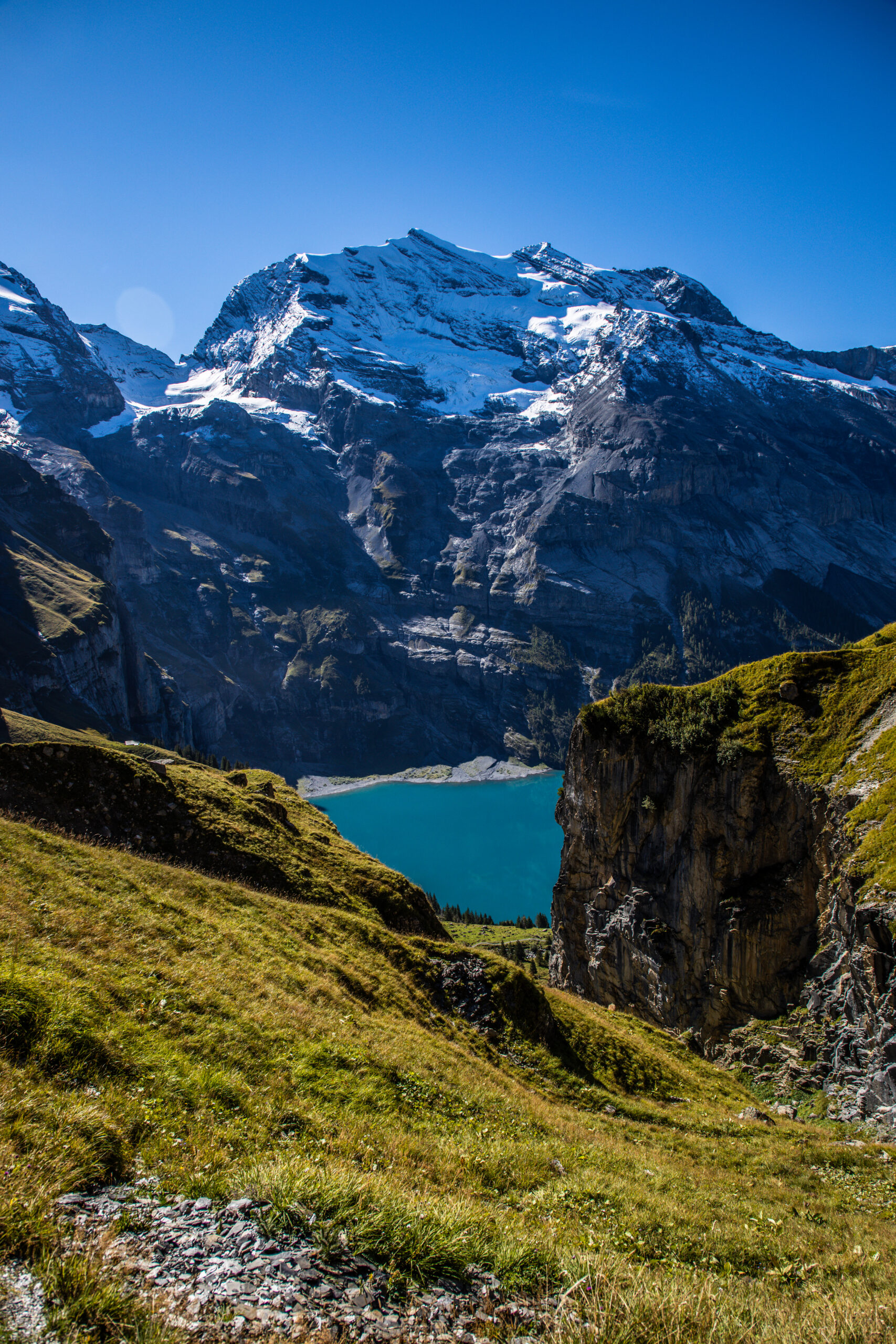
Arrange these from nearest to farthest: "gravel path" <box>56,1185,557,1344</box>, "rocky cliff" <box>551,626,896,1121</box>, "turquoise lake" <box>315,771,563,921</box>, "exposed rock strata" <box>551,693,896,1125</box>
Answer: "gravel path" <box>56,1185,557,1344</box>, "exposed rock strata" <box>551,693,896,1125</box>, "rocky cliff" <box>551,626,896,1121</box>, "turquoise lake" <box>315,771,563,921</box>

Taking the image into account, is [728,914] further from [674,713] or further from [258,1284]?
[258,1284]

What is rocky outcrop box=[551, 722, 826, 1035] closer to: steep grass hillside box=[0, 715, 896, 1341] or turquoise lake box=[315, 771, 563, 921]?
steep grass hillside box=[0, 715, 896, 1341]

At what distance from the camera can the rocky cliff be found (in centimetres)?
2586

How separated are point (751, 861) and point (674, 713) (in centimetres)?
955

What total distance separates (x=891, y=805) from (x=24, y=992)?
30.6 metres

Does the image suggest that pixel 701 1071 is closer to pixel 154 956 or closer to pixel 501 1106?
pixel 501 1106

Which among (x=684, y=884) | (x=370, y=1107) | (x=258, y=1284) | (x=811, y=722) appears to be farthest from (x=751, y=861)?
(x=258, y=1284)

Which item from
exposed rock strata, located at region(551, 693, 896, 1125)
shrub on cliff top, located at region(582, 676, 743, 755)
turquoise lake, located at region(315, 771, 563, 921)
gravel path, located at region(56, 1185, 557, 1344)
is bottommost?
turquoise lake, located at region(315, 771, 563, 921)

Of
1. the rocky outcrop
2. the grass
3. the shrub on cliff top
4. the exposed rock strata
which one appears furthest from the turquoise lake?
the grass

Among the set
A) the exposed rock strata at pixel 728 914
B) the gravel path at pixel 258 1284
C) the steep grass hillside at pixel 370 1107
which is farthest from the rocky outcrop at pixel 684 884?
the gravel path at pixel 258 1284

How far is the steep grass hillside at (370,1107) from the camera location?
17.7 feet

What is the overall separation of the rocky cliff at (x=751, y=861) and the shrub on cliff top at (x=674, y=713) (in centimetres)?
11

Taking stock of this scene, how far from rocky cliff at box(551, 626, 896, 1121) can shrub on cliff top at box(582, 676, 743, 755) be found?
4.3 inches

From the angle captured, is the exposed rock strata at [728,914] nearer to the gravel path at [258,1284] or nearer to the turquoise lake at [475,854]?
the gravel path at [258,1284]
